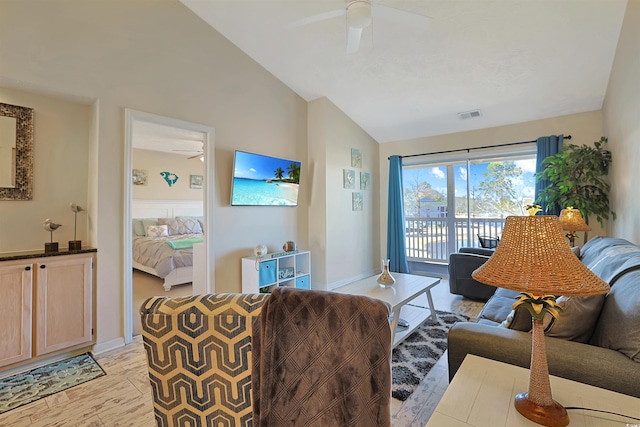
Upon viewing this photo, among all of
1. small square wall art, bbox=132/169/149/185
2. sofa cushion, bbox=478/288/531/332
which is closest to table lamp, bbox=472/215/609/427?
sofa cushion, bbox=478/288/531/332

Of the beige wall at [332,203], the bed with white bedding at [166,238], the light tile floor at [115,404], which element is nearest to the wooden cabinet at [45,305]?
the light tile floor at [115,404]

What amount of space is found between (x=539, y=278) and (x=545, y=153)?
13.3 ft

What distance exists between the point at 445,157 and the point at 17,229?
17.5 feet

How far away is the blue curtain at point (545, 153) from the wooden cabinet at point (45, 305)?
205 inches

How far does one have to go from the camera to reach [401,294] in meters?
2.51

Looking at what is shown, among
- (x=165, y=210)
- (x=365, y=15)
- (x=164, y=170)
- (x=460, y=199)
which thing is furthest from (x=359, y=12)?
(x=165, y=210)

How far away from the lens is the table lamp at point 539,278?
83 cm

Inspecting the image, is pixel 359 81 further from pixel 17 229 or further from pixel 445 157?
pixel 17 229

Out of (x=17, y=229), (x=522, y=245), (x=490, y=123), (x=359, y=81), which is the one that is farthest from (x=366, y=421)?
(x=490, y=123)

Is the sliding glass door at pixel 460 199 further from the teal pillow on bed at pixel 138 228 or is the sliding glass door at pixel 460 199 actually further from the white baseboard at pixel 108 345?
the teal pillow on bed at pixel 138 228

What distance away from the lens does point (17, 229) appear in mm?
2311

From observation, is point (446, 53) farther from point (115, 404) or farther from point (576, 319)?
point (115, 404)

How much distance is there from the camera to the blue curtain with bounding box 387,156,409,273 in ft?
16.7

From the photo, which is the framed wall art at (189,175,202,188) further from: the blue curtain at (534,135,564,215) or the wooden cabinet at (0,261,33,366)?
the blue curtain at (534,135,564,215)
